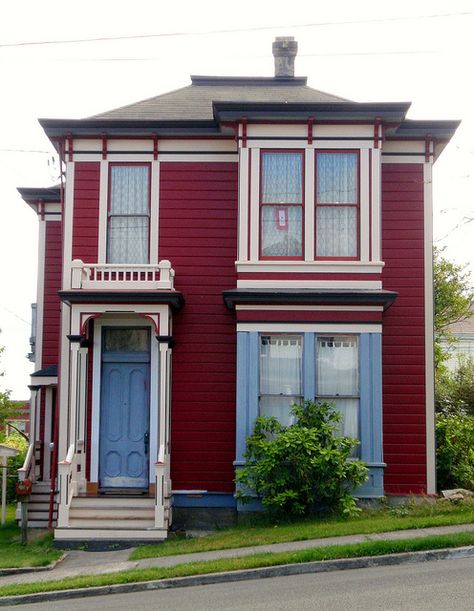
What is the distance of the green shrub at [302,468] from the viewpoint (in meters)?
13.8

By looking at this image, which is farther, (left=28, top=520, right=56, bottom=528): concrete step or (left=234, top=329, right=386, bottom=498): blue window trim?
(left=28, top=520, right=56, bottom=528): concrete step

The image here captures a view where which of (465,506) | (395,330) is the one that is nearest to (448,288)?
(395,330)

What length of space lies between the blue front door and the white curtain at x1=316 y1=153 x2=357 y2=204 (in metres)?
4.25

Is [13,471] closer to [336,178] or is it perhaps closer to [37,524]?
[37,524]

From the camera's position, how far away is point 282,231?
15.3 metres

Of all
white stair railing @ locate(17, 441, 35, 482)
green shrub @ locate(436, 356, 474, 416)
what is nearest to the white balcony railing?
white stair railing @ locate(17, 441, 35, 482)

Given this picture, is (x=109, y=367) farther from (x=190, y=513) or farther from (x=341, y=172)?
(x=341, y=172)

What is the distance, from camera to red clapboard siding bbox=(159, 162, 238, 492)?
15453 millimetres

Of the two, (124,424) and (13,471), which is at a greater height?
(124,424)

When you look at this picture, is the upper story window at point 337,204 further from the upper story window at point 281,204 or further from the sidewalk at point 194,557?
the sidewalk at point 194,557

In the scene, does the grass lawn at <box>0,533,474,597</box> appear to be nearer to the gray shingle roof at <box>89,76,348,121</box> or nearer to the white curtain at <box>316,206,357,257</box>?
the white curtain at <box>316,206,357,257</box>

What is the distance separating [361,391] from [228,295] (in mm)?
2894

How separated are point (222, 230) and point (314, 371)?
3255 mm

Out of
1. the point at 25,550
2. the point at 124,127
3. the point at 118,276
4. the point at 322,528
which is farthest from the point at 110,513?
the point at 124,127
